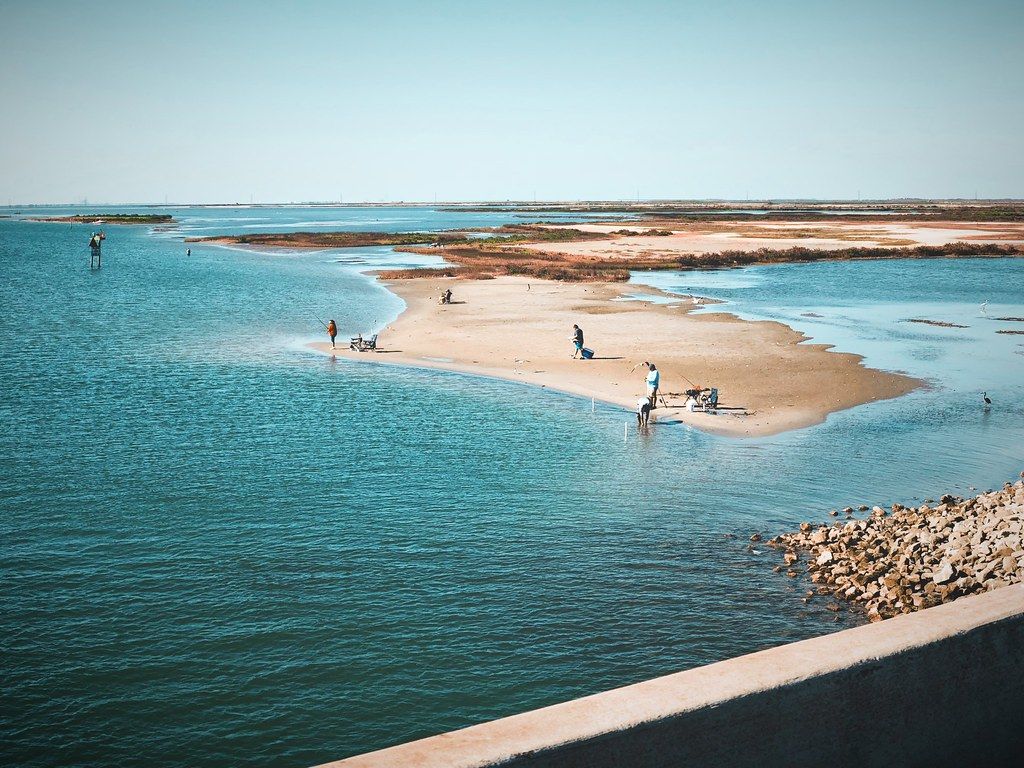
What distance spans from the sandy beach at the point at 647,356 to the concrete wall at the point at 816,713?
65.3ft

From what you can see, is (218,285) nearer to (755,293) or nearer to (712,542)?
(755,293)

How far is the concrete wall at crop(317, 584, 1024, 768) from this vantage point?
276 inches

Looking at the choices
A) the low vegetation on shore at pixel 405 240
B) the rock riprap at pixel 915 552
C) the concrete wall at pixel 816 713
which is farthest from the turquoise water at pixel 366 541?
the low vegetation on shore at pixel 405 240

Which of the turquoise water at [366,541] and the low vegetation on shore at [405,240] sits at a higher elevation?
the low vegetation on shore at [405,240]

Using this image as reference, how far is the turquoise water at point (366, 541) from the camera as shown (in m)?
13.7

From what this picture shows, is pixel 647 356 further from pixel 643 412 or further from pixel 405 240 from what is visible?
pixel 405 240

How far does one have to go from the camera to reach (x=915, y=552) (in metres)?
17.5

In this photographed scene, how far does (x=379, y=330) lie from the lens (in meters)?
→ 49.8

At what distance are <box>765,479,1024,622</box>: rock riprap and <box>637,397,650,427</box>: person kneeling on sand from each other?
365 inches

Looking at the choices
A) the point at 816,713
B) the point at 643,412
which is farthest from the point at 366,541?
the point at 816,713

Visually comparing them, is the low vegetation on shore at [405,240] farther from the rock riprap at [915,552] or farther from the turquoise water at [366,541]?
the rock riprap at [915,552]

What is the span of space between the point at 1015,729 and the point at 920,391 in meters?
27.9

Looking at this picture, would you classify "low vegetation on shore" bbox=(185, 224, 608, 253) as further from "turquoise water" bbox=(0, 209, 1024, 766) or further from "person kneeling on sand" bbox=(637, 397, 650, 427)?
"person kneeling on sand" bbox=(637, 397, 650, 427)

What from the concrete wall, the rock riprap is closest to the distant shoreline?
the rock riprap
